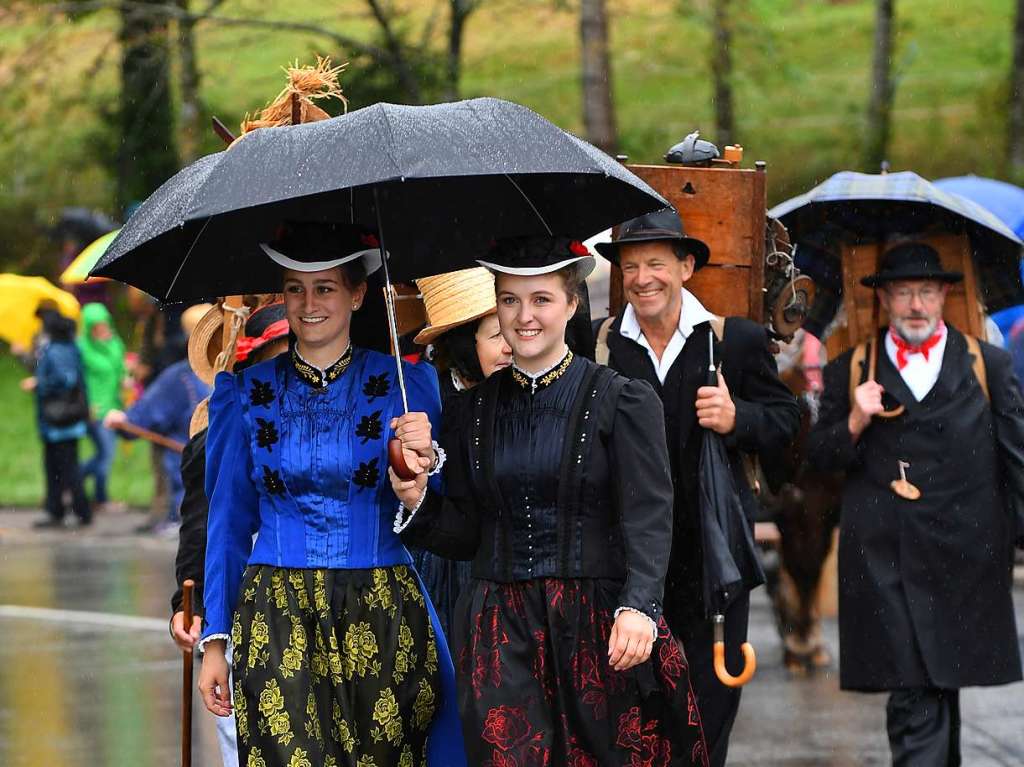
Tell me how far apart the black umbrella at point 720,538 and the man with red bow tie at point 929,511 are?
1110mm

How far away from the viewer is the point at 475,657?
485 cm

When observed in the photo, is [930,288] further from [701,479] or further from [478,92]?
[478,92]

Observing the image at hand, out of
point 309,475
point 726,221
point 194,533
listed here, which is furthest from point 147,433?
point 309,475

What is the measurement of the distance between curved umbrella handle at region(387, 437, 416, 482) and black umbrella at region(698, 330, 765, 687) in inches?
50.6

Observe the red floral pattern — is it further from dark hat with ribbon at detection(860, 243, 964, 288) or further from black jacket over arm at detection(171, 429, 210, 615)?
dark hat with ribbon at detection(860, 243, 964, 288)

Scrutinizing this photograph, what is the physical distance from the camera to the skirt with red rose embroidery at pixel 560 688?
15.7 ft

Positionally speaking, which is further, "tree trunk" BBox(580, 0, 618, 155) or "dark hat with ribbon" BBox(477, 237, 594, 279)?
"tree trunk" BBox(580, 0, 618, 155)

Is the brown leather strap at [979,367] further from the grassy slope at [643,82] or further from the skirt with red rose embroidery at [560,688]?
the grassy slope at [643,82]

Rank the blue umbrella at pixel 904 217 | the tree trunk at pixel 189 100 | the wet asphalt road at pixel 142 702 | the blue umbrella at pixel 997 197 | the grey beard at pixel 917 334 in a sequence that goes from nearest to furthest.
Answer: the blue umbrella at pixel 904 217
the grey beard at pixel 917 334
the wet asphalt road at pixel 142 702
the blue umbrella at pixel 997 197
the tree trunk at pixel 189 100

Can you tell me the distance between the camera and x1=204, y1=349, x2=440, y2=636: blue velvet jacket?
4.84 metres

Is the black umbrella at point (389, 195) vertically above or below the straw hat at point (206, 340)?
above

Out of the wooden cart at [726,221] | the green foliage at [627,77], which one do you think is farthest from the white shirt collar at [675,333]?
the green foliage at [627,77]

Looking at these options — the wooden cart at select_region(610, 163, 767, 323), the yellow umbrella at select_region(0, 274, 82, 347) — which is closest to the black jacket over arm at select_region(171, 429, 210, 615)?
the wooden cart at select_region(610, 163, 767, 323)

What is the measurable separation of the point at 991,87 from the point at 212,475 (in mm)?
27372
